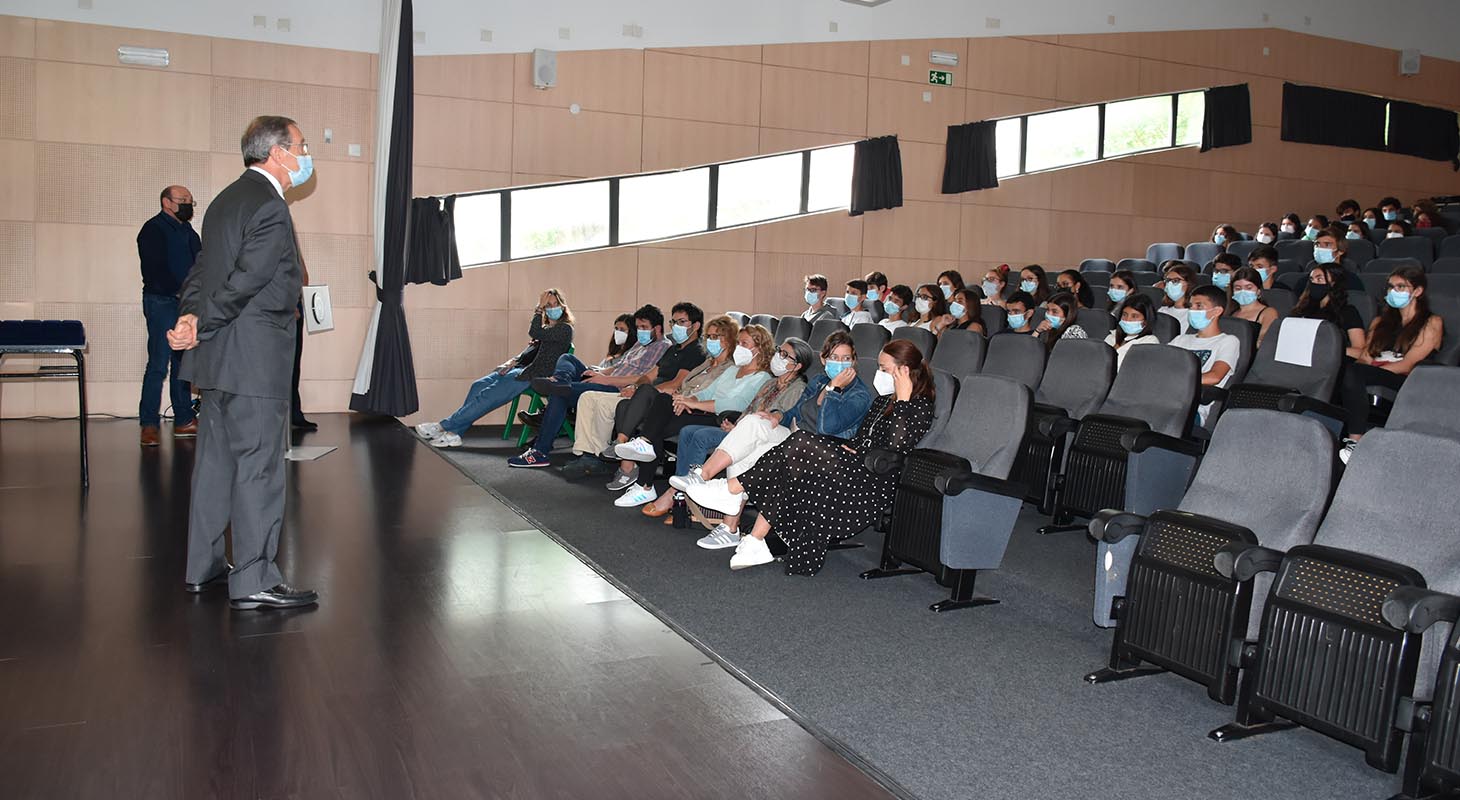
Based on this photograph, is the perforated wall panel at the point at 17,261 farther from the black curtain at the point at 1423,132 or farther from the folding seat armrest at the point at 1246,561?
the black curtain at the point at 1423,132

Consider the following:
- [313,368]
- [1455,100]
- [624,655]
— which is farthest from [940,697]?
[1455,100]

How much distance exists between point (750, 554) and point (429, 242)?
5.17m

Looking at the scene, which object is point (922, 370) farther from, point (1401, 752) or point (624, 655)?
point (1401, 752)

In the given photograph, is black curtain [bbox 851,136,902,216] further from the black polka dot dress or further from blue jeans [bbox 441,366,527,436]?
the black polka dot dress

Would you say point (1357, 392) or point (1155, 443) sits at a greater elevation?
point (1357, 392)

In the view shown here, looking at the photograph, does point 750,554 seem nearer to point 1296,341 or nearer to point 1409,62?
point 1296,341

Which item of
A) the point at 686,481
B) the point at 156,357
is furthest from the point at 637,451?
the point at 156,357

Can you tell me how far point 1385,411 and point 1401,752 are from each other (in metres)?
3.08

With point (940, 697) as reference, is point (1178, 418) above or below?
above

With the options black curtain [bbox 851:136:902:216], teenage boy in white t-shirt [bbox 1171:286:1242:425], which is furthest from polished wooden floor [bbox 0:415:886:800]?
black curtain [bbox 851:136:902:216]

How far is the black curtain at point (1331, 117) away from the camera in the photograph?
469 inches

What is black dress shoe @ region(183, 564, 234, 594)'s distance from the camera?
3488 mm

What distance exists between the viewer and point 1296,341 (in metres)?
4.78

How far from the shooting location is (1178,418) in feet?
14.2
